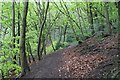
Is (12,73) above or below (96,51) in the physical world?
below

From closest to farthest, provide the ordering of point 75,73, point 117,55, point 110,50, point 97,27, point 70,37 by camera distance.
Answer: point 117,55 → point 75,73 → point 110,50 → point 97,27 → point 70,37

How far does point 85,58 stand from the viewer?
1208cm

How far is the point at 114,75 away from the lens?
7504 millimetres

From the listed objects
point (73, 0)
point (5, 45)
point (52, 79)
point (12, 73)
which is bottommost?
point (12, 73)

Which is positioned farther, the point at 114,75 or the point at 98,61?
the point at 98,61

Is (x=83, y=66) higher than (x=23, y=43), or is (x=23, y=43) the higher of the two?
(x=23, y=43)

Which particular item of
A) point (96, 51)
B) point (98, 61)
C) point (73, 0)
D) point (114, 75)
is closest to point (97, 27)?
point (73, 0)

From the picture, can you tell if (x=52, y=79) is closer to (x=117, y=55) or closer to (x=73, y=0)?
(x=117, y=55)

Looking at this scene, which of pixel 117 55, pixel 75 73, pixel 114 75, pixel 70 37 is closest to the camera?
pixel 114 75

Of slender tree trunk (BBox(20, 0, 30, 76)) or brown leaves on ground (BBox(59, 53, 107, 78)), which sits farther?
slender tree trunk (BBox(20, 0, 30, 76))

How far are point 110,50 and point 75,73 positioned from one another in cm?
210

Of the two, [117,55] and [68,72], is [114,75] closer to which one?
[117,55]

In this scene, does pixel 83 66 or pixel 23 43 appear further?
pixel 23 43

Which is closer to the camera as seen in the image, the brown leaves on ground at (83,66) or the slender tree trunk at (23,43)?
the brown leaves on ground at (83,66)
